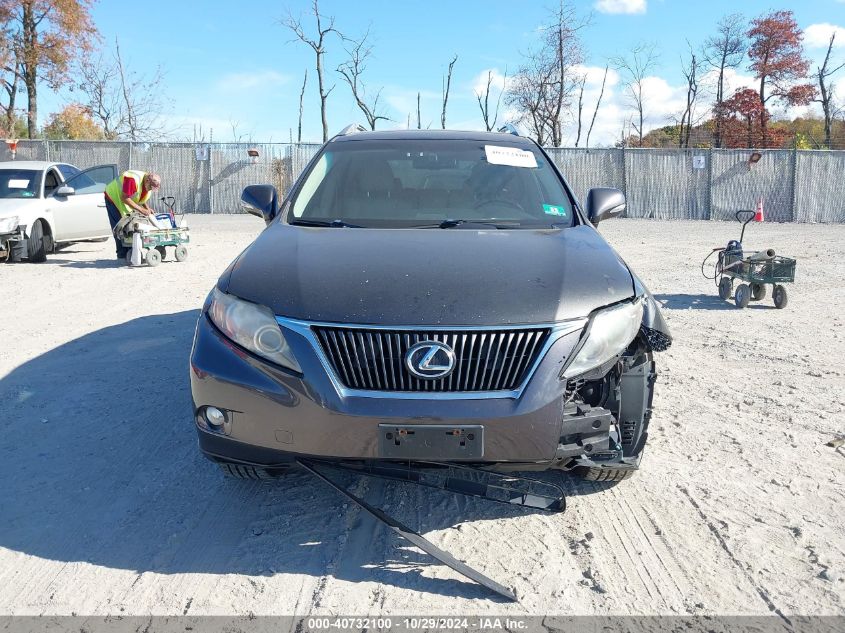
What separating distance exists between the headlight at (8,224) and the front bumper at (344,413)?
31.6 ft

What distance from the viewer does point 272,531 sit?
9.52 ft

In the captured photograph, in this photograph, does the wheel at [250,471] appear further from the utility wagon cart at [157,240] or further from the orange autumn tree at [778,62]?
the orange autumn tree at [778,62]

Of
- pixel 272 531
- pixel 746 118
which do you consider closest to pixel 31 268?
pixel 272 531

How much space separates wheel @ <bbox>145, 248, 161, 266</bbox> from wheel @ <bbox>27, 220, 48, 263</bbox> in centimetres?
186

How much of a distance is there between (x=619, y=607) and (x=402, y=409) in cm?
98

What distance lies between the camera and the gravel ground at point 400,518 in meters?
2.45

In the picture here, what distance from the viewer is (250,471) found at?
117 inches

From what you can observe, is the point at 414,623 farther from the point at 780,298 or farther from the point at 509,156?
the point at 780,298

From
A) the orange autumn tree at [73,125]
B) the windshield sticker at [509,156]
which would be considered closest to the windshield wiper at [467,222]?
the windshield sticker at [509,156]

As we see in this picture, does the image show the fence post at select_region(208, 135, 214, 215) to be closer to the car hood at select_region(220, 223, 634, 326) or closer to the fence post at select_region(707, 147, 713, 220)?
the fence post at select_region(707, 147, 713, 220)

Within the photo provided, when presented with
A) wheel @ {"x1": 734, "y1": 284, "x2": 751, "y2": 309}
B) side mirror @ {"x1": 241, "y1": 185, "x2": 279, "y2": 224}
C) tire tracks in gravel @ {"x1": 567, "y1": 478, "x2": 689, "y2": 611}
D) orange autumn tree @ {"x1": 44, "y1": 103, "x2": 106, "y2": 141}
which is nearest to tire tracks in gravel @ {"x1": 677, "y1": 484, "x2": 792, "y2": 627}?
tire tracks in gravel @ {"x1": 567, "y1": 478, "x2": 689, "y2": 611}

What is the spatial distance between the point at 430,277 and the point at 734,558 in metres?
1.56

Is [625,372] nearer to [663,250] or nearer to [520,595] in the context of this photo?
[520,595]

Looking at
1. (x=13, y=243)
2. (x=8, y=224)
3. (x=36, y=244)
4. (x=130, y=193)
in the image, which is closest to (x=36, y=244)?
(x=36, y=244)
